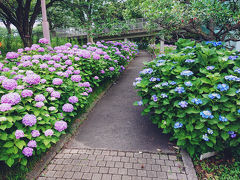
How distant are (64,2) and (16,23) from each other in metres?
3.83

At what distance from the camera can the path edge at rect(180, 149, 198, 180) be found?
109 inches

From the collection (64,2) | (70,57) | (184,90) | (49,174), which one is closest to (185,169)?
(184,90)

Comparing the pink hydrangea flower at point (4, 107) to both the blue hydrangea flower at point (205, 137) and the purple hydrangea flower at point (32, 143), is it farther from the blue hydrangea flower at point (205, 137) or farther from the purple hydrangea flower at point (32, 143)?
the blue hydrangea flower at point (205, 137)

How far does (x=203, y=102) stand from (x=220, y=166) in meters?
1.15

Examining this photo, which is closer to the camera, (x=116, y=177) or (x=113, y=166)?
(x=116, y=177)

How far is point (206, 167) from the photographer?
118 inches

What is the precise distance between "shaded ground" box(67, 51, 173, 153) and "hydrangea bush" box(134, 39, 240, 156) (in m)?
0.52

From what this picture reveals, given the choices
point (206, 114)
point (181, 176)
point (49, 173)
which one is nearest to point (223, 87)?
point (206, 114)

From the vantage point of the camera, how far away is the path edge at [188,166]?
2.78 metres

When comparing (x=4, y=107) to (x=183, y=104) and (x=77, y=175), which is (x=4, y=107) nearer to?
(x=77, y=175)

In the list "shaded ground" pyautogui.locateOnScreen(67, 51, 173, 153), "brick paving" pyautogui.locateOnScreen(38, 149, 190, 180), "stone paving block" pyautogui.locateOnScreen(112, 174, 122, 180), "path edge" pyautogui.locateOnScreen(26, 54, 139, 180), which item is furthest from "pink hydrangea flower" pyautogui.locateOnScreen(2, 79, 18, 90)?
"stone paving block" pyautogui.locateOnScreen(112, 174, 122, 180)

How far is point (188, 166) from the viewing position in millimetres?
2965

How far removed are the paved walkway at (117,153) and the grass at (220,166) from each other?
308 millimetres

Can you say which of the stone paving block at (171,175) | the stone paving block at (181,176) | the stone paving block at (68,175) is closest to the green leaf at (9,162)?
the stone paving block at (68,175)
